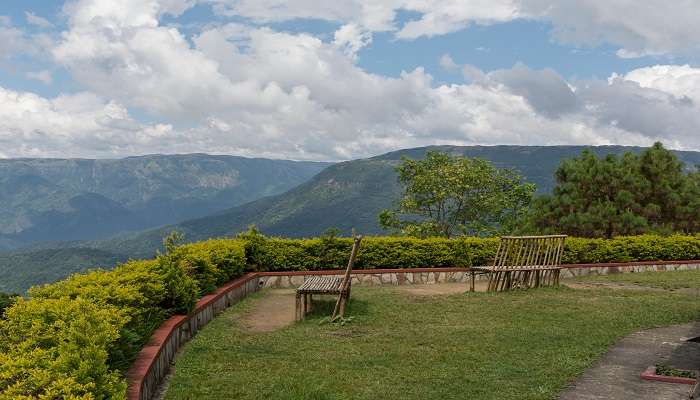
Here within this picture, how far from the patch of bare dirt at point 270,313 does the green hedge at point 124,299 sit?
39.6 inches

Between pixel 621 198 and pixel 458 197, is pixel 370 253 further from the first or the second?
pixel 458 197

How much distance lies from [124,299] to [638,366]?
6533 millimetres

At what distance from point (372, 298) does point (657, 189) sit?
1952cm

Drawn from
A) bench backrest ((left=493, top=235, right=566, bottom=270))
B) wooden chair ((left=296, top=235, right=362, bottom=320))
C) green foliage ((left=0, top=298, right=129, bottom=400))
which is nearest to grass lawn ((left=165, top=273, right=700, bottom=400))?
wooden chair ((left=296, top=235, right=362, bottom=320))

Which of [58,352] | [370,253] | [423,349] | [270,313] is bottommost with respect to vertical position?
[270,313]

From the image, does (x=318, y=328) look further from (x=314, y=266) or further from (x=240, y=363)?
(x=314, y=266)

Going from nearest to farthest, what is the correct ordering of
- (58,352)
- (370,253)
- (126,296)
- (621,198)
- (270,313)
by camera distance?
(58,352) < (126,296) < (270,313) < (370,253) < (621,198)

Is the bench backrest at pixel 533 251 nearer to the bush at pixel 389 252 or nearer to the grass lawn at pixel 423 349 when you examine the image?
the grass lawn at pixel 423 349

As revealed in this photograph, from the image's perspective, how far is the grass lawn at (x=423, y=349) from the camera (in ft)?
22.7

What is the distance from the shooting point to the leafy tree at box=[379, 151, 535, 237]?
3322cm

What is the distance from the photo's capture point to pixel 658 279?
18.2 meters

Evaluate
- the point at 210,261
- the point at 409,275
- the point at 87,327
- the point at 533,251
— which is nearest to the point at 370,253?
the point at 409,275

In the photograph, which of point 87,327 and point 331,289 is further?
point 331,289

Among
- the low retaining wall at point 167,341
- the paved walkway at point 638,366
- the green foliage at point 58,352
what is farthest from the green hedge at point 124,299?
the paved walkway at point 638,366
